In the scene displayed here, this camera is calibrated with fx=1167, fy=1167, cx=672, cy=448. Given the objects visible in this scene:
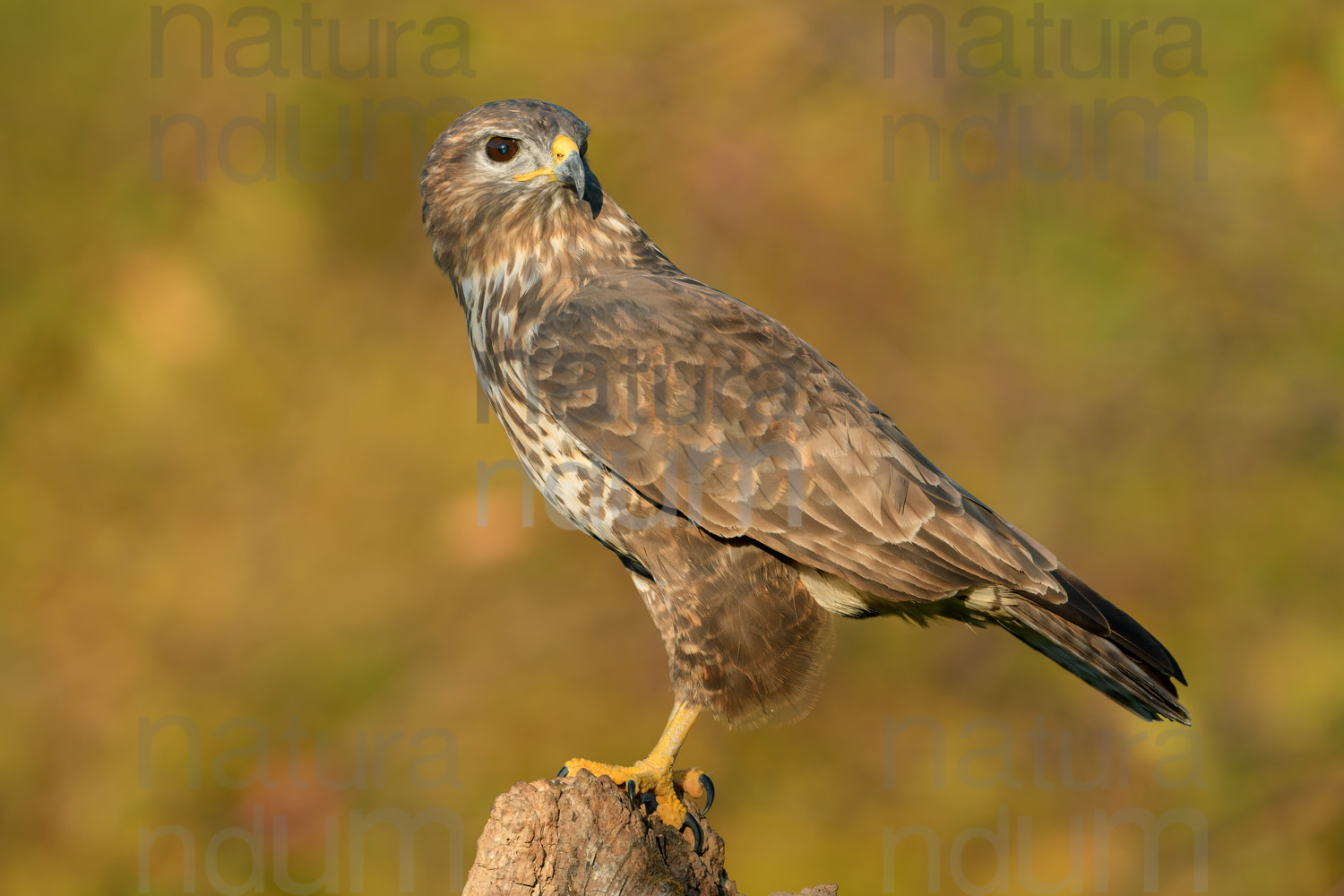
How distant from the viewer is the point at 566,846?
3.08 m

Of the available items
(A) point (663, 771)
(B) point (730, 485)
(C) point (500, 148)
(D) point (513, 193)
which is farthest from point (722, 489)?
(C) point (500, 148)

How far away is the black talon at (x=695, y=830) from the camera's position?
358 centimetres

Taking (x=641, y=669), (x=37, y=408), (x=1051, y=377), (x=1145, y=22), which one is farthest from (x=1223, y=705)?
(x=37, y=408)

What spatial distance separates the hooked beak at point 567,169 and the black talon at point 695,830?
6.64 feet

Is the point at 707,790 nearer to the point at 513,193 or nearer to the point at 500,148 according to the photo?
the point at 513,193

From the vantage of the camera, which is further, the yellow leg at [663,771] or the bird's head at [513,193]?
the bird's head at [513,193]

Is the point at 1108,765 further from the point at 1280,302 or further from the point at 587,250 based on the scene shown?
the point at 587,250

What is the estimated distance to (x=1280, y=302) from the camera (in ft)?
25.5

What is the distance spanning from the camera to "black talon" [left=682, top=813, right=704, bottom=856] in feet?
11.8

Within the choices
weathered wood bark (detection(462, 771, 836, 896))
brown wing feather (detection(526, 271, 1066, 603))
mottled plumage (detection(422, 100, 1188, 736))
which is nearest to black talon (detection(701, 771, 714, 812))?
mottled plumage (detection(422, 100, 1188, 736))

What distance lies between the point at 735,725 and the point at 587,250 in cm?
170

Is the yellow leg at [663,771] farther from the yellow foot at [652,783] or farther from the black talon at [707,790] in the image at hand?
the black talon at [707,790]

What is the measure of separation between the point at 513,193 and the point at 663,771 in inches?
78.8

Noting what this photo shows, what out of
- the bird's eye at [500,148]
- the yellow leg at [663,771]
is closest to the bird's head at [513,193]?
the bird's eye at [500,148]
